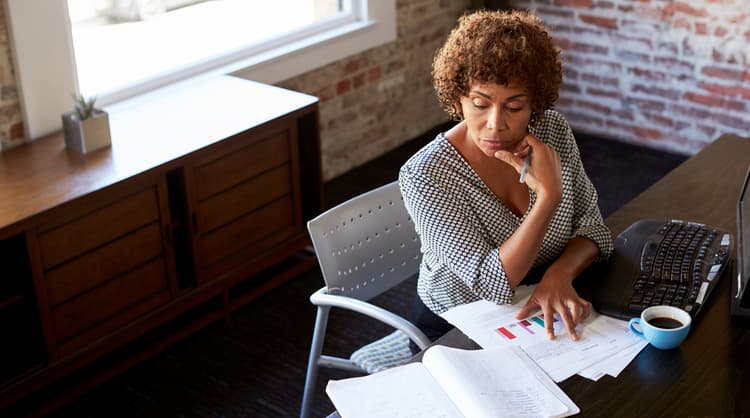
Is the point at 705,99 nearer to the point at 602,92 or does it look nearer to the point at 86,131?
the point at 602,92

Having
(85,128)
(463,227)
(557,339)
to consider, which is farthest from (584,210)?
(85,128)

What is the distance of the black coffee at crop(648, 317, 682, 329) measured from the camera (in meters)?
1.87

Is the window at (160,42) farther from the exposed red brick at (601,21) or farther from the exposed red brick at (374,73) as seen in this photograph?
the exposed red brick at (601,21)

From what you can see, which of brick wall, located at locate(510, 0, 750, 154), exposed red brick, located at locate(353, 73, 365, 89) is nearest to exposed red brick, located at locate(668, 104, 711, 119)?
brick wall, located at locate(510, 0, 750, 154)

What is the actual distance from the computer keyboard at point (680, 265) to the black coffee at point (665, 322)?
52 mm

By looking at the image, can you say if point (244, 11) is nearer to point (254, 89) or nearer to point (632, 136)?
point (254, 89)

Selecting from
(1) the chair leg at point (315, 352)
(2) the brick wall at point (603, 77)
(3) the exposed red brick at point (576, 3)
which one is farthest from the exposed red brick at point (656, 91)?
(1) the chair leg at point (315, 352)

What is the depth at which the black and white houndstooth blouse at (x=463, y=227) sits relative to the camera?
6.72ft

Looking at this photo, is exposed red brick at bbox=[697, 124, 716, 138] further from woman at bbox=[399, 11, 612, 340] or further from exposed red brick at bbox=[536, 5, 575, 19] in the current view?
woman at bbox=[399, 11, 612, 340]

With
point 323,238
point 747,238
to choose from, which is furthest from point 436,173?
point 747,238

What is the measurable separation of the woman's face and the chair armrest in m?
0.43

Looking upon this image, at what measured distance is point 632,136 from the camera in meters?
4.95

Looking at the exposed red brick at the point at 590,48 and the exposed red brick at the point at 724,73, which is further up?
the exposed red brick at the point at 590,48

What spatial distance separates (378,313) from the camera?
2156 millimetres
